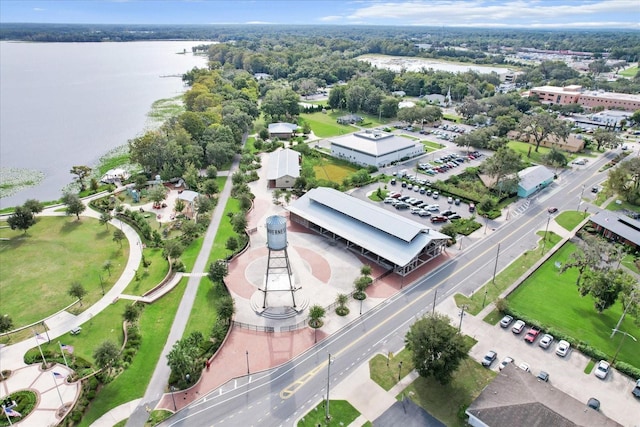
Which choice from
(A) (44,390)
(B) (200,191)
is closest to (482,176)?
(B) (200,191)

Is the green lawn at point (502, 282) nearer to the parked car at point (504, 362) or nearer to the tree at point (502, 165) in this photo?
the parked car at point (504, 362)

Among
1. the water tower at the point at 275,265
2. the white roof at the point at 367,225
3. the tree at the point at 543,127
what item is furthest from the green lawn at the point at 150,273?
the tree at the point at 543,127

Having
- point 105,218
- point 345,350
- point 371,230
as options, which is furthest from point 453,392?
point 105,218

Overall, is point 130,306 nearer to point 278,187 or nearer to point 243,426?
point 243,426

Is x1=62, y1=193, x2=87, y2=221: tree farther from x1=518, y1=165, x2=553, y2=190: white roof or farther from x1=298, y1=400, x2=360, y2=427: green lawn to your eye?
x1=518, y1=165, x2=553, y2=190: white roof

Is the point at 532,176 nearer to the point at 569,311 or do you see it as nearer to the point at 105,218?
the point at 569,311

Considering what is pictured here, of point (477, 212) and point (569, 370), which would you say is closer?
point (569, 370)

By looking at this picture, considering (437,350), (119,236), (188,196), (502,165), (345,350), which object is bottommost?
(345,350)
